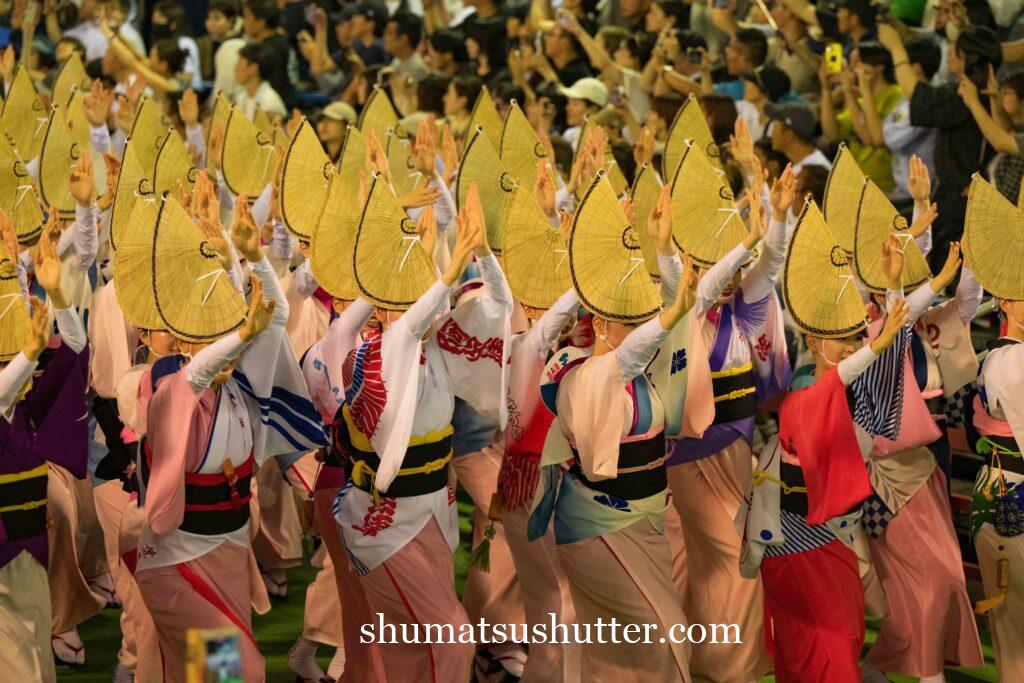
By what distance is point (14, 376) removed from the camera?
4.53m

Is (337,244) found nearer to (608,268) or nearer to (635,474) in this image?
(608,268)

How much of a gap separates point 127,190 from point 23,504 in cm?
177

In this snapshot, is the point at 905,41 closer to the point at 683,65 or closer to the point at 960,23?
the point at 960,23

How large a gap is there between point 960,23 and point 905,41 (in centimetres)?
54

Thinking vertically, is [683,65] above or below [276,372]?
below

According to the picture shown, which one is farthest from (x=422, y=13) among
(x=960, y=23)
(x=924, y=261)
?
(x=924, y=261)

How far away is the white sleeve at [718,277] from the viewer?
545 centimetres

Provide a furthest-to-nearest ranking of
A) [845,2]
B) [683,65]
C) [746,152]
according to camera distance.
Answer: [683,65], [845,2], [746,152]

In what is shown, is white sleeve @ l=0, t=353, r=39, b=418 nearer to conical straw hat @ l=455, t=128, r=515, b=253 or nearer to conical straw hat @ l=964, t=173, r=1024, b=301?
conical straw hat @ l=455, t=128, r=515, b=253

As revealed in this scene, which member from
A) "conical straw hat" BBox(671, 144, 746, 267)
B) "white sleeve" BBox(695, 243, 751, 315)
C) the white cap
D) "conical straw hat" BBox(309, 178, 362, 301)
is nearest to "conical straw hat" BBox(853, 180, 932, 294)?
"white sleeve" BBox(695, 243, 751, 315)

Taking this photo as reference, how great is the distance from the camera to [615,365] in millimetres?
4828

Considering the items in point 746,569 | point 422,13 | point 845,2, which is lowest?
point 422,13

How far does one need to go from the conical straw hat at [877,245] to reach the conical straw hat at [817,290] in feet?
1.57

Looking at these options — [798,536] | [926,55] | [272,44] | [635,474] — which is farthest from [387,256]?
[272,44]
